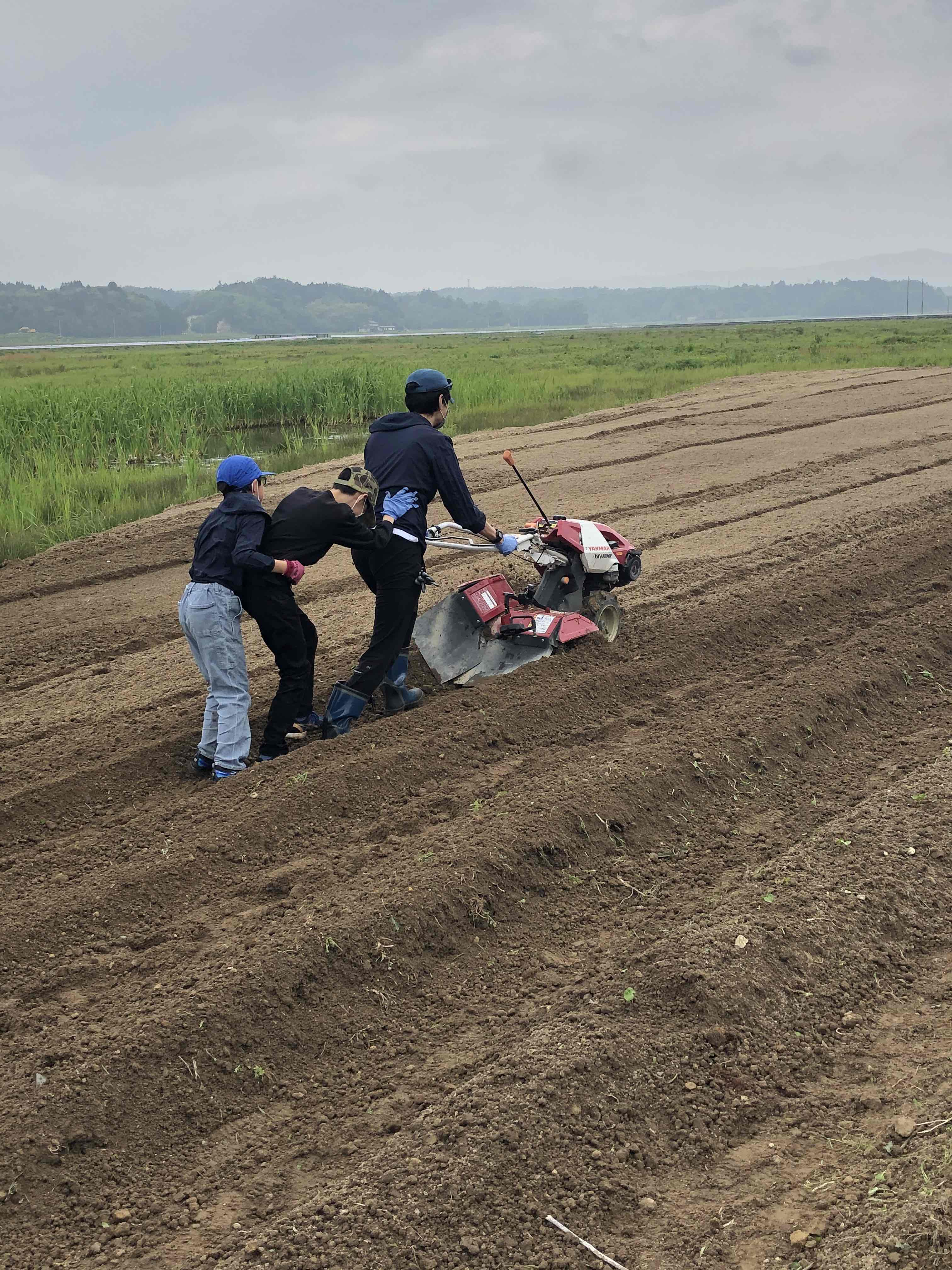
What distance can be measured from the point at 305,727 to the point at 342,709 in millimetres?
280

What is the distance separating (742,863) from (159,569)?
25.2 feet

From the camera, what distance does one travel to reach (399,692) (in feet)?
23.6

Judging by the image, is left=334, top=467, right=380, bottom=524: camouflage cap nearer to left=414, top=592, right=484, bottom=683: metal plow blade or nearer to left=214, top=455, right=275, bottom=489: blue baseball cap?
left=214, top=455, right=275, bottom=489: blue baseball cap

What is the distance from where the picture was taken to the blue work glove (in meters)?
6.76

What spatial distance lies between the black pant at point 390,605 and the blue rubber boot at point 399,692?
29 cm

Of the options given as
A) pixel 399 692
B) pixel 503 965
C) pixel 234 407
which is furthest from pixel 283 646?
pixel 234 407

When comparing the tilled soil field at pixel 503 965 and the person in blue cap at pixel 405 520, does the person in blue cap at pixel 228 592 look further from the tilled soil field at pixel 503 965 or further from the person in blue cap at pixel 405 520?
the person in blue cap at pixel 405 520

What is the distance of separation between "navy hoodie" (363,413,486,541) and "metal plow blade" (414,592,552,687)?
862 mm

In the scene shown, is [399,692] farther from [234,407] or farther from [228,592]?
[234,407]

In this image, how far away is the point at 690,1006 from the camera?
13.7ft

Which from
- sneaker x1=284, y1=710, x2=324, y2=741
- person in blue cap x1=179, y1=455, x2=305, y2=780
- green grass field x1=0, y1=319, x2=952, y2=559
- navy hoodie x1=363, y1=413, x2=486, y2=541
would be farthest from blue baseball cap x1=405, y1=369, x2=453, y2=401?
green grass field x1=0, y1=319, x2=952, y2=559

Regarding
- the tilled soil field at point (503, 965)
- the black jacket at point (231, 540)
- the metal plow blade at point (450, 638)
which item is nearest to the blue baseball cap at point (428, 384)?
the black jacket at point (231, 540)

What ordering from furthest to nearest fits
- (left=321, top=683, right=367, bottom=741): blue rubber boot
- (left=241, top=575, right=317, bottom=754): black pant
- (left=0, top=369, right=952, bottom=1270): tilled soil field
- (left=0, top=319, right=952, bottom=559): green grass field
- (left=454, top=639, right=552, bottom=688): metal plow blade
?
(left=0, top=319, right=952, bottom=559): green grass field → (left=454, top=639, right=552, bottom=688): metal plow blade → (left=321, top=683, right=367, bottom=741): blue rubber boot → (left=241, top=575, right=317, bottom=754): black pant → (left=0, top=369, right=952, bottom=1270): tilled soil field

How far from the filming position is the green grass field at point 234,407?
15.0 metres
